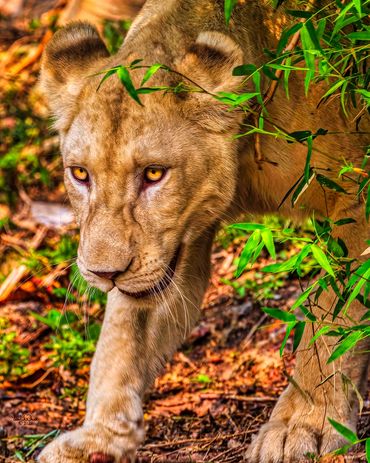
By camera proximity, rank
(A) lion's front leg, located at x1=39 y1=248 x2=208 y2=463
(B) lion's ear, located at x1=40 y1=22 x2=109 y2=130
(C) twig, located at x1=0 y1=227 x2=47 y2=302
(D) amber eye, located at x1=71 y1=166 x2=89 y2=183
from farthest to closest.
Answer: (C) twig, located at x1=0 y1=227 x2=47 y2=302, (B) lion's ear, located at x1=40 y1=22 x2=109 y2=130, (A) lion's front leg, located at x1=39 y1=248 x2=208 y2=463, (D) amber eye, located at x1=71 y1=166 x2=89 y2=183

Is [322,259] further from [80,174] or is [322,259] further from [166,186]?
[80,174]

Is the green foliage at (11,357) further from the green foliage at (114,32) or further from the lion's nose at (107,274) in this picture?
the green foliage at (114,32)

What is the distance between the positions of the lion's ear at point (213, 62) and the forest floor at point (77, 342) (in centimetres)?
93

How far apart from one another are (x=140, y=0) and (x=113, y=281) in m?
5.81

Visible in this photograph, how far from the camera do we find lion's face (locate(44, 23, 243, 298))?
371 cm

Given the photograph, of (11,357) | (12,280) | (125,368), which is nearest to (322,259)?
(125,368)

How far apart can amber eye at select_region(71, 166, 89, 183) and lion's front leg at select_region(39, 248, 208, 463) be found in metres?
0.54

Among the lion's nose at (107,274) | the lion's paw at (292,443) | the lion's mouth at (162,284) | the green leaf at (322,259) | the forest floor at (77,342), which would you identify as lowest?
the forest floor at (77,342)

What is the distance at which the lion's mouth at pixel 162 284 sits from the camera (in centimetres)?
390

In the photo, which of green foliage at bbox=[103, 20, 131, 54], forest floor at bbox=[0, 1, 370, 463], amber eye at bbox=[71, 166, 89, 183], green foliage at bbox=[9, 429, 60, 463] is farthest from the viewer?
green foliage at bbox=[103, 20, 131, 54]

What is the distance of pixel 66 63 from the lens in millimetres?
4203

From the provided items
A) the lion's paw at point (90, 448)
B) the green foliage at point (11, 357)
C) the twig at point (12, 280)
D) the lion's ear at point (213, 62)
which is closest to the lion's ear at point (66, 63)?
the lion's ear at point (213, 62)

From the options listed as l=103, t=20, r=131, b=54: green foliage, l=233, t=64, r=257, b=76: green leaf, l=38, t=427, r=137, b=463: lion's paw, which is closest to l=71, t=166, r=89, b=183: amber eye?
l=233, t=64, r=257, b=76: green leaf

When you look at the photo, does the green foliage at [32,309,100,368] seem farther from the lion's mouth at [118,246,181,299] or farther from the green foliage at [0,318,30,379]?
the lion's mouth at [118,246,181,299]
